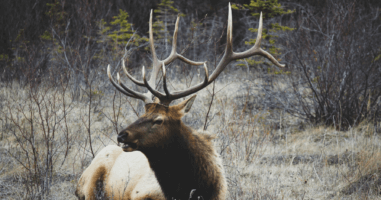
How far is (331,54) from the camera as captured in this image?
6.54 meters

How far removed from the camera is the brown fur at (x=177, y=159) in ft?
9.69

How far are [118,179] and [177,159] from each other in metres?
0.93

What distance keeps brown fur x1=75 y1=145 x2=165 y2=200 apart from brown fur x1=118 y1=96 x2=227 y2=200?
23 centimetres

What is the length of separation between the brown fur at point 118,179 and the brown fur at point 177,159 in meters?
0.23

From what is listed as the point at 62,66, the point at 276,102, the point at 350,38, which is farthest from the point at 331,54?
the point at 62,66

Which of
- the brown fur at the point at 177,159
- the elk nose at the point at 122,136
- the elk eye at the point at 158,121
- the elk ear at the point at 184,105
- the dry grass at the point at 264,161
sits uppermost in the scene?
the elk ear at the point at 184,105

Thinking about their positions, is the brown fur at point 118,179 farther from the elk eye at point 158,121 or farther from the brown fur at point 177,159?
the elk eye at point 158,121

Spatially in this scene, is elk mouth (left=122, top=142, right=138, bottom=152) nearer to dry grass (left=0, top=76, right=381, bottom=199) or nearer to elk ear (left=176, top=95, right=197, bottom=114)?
elk ear (left=176, top=95, right=197, bottom=114)

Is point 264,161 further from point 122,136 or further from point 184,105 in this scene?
point 122,136

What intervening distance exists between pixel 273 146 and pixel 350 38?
107 inches

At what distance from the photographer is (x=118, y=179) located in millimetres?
3570

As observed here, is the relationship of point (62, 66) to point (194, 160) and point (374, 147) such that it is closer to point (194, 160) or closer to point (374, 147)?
point (194, 160)

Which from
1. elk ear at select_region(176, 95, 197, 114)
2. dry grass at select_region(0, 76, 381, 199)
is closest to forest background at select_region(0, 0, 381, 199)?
dry grass at select_region(0, 76, 381, 199)

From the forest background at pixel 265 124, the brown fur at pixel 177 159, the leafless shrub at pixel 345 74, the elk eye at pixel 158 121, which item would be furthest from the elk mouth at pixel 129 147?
the leafless shrub at pixel 345 74
